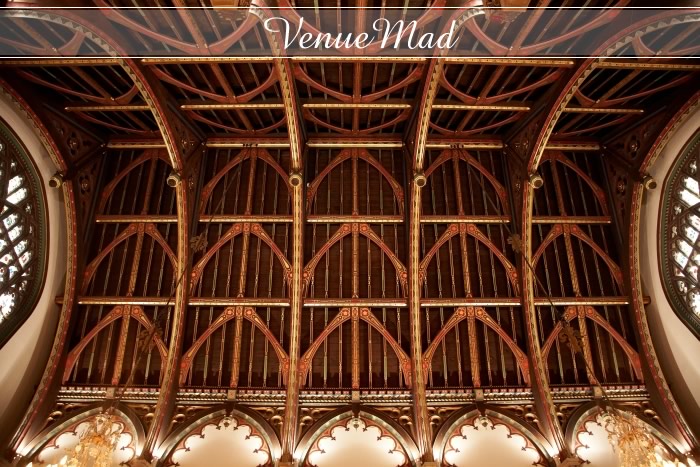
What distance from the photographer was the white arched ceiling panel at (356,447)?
39.1 feet

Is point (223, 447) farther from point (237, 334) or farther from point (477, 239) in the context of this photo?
point (477, 239)

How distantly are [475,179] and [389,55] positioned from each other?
5270 mm

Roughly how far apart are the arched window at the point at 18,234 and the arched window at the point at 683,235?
1595 centimetres

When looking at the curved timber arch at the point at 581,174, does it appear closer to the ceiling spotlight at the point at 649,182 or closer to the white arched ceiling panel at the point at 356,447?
the ceiling spotlight at the point at 649,182

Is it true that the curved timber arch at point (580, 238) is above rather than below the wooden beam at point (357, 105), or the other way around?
below

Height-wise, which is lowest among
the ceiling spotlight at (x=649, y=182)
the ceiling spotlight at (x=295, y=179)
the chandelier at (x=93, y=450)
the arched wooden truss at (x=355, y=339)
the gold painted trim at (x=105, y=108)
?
the chandelier at (x=93, y=450)

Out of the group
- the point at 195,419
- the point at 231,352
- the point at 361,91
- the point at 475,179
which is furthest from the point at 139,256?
the point at 475,179

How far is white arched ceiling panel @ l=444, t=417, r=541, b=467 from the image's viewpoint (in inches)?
469

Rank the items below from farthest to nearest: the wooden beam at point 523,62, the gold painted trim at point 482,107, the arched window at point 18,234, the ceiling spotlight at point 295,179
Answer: the ceiling spotlight at point 295,179
the gold painted trim at point 482,107
the arched window at point 18,234
the wooden beam at point 523,62

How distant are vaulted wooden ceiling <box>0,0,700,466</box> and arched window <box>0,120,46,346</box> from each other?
2.72ft

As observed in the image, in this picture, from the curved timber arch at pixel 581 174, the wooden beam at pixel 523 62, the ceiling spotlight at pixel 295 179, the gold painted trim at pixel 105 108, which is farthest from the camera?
the curved timber arch at pixel 581 174

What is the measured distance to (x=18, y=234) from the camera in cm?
1180

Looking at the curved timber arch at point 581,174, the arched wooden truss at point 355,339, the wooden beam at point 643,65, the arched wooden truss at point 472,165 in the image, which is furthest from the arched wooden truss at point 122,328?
the wooden beam at point 643,65

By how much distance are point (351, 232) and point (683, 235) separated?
8460 mm
